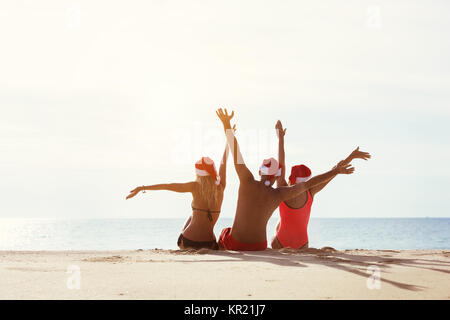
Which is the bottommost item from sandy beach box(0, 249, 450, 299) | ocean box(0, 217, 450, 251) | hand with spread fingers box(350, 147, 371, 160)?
ocean box(0, 217, 450, 251)

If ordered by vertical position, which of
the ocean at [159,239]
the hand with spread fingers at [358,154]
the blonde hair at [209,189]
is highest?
the hand with spread fingers at [358,154]

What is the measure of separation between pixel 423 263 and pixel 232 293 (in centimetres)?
358

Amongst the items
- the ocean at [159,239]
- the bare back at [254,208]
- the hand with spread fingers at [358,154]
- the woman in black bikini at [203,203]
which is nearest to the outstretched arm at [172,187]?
the woman in black bikini at [203,203]

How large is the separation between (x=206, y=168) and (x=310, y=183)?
5.96ft

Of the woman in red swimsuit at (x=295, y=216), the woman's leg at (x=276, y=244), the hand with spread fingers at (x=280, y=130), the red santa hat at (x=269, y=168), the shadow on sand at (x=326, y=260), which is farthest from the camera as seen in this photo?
the hand with spread fingers at (x=280, y=130)

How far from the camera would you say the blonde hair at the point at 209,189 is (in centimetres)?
961

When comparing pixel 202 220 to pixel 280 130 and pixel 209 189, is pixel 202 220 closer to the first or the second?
pixel 209 189

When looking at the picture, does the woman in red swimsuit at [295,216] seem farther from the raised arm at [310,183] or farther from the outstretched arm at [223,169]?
the outstretched arm at [223,169]

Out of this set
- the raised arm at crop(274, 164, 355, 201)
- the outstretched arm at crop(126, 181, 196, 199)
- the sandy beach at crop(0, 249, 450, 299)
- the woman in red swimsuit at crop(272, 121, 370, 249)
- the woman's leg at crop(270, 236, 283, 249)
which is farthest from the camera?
the woman's leg at crop(270, 236, 283, 249)

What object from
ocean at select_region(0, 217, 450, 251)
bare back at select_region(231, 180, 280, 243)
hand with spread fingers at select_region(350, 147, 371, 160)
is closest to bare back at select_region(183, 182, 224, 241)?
bare back at select_region(231, 180, 280, 243)

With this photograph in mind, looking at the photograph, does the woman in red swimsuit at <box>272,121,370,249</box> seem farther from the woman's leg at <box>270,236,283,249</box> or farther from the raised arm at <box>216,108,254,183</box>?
the raised arm at <box>216,108,254,183</box>

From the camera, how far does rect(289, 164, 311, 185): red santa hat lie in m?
9.99

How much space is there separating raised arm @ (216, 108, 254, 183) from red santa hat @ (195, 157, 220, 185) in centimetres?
56

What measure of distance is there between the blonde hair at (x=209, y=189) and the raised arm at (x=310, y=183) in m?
1.08
